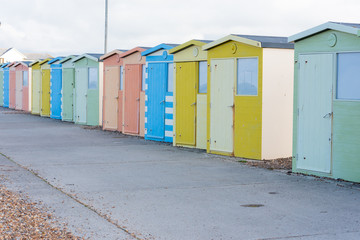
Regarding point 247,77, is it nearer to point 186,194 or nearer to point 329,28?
point 329,28

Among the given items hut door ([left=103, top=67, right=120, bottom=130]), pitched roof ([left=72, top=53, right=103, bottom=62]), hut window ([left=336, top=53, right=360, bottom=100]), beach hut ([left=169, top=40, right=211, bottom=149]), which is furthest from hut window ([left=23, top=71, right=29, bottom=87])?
hut window ([left=336, top=53, right=360, bottom=100])

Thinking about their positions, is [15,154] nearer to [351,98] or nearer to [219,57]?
[219,57]

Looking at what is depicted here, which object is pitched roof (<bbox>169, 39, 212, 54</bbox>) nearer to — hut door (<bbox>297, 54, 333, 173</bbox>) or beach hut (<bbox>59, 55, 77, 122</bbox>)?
hut door (<bbox>297, 54, 333, 173</bbox>)

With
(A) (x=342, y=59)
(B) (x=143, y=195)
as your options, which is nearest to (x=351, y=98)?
(A) (x=342, y=59)

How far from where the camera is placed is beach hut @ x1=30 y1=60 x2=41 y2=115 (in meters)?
29.6

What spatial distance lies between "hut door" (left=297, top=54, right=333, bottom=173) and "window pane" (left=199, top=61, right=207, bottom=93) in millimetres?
4301

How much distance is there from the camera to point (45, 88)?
28391 millimetres

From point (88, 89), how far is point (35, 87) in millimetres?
7772

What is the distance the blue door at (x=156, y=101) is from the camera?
17656 mm

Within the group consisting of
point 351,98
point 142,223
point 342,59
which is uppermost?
point 342,59

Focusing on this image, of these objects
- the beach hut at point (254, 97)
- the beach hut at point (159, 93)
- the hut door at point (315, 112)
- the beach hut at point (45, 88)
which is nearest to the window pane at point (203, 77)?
the beach hut at point (254, 97)

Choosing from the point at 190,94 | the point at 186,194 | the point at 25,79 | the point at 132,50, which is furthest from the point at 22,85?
the point at 186,194

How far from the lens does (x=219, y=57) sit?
14.6 metres

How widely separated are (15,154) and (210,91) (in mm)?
4747
